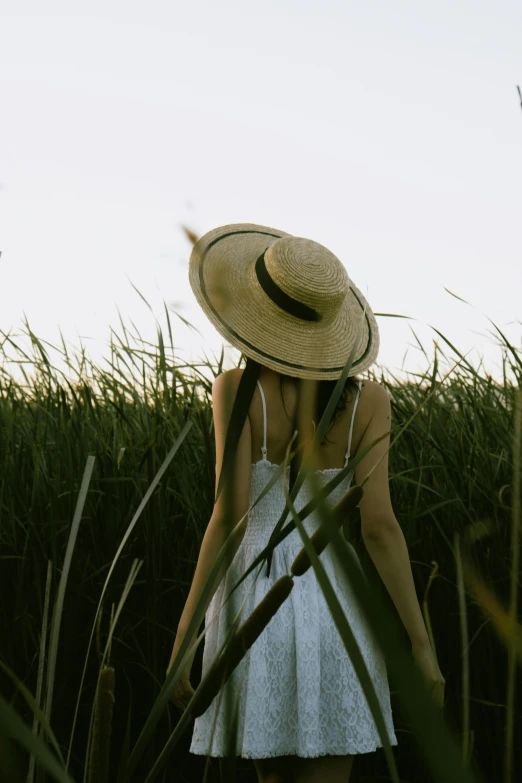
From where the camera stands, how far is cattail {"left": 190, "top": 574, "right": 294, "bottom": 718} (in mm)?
456

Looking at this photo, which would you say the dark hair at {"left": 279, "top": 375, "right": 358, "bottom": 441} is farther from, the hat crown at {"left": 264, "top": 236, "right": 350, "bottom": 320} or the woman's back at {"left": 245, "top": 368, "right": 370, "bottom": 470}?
the hat crown at {"left": 264, "top": 236, "right": 350, "bottom": 320}

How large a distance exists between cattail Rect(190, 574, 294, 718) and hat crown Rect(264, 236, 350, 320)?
1665 millimetres

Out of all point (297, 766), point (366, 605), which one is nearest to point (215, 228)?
point (297, 766)

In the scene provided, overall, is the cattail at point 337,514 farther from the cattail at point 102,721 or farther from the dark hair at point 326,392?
the dark hair at point 326,392

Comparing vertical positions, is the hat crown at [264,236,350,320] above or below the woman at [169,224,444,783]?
above

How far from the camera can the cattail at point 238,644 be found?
456mm

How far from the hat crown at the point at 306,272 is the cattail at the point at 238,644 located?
1.67 metres

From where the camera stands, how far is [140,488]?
2.39m

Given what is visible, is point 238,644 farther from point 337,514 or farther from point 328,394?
point 328,394

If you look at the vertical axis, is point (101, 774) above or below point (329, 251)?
below

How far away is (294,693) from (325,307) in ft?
3.17

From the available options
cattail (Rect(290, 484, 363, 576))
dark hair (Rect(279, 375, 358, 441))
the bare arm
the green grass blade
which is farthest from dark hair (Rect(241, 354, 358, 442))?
the green grass blade

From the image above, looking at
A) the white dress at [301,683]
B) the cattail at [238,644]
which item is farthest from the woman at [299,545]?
the cattail at [238,644]

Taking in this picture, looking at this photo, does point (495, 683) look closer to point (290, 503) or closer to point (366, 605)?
point (290, 503)
